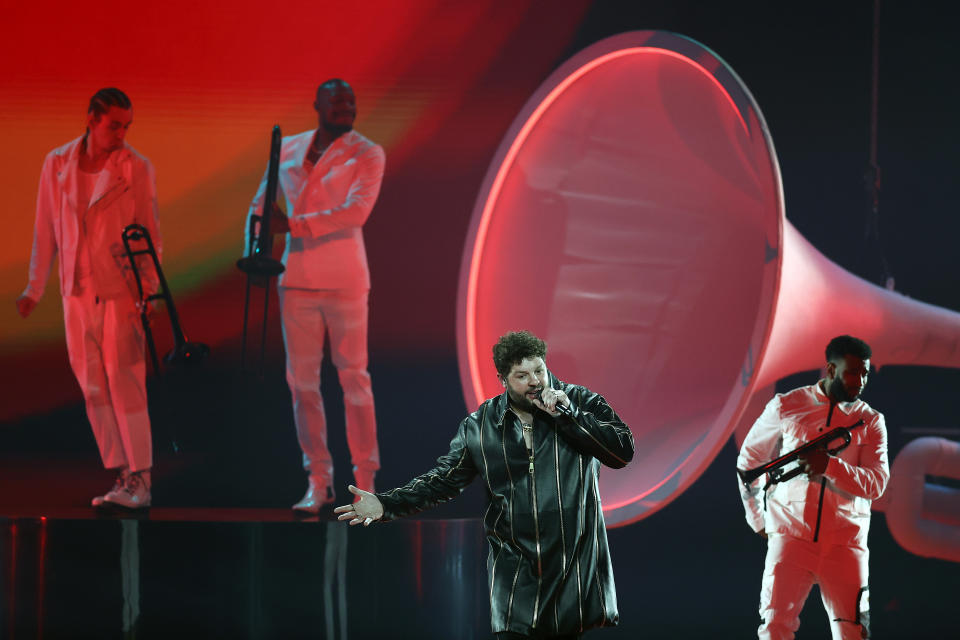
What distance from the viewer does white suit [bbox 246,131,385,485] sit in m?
3.96

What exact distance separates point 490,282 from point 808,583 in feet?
5.71

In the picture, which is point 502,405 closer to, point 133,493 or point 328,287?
point 328,287

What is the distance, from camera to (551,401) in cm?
190

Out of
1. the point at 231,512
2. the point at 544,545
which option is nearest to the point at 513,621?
the point at 544,545

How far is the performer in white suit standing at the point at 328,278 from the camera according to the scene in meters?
3.96

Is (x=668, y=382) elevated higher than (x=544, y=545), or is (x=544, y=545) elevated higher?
(x=668, y=382)

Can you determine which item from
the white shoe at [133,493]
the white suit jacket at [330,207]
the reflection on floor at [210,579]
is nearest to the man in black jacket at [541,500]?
the reflection on floor at [210,579]

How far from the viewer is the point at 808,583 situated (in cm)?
286

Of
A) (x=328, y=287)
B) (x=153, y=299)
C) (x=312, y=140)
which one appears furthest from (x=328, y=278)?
(x=153, y=299)

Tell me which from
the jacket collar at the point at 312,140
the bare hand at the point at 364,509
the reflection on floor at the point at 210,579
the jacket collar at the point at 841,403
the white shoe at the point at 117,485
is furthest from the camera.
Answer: the jacket collar at the point at 312,140

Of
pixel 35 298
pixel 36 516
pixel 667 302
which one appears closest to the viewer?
pixel 36 516

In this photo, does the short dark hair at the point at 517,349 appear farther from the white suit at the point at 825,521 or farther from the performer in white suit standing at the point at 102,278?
the performer in white suit standing at the point at 102,278

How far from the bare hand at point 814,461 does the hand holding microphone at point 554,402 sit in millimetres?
1221

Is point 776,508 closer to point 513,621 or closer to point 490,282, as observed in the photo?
point 513,621
